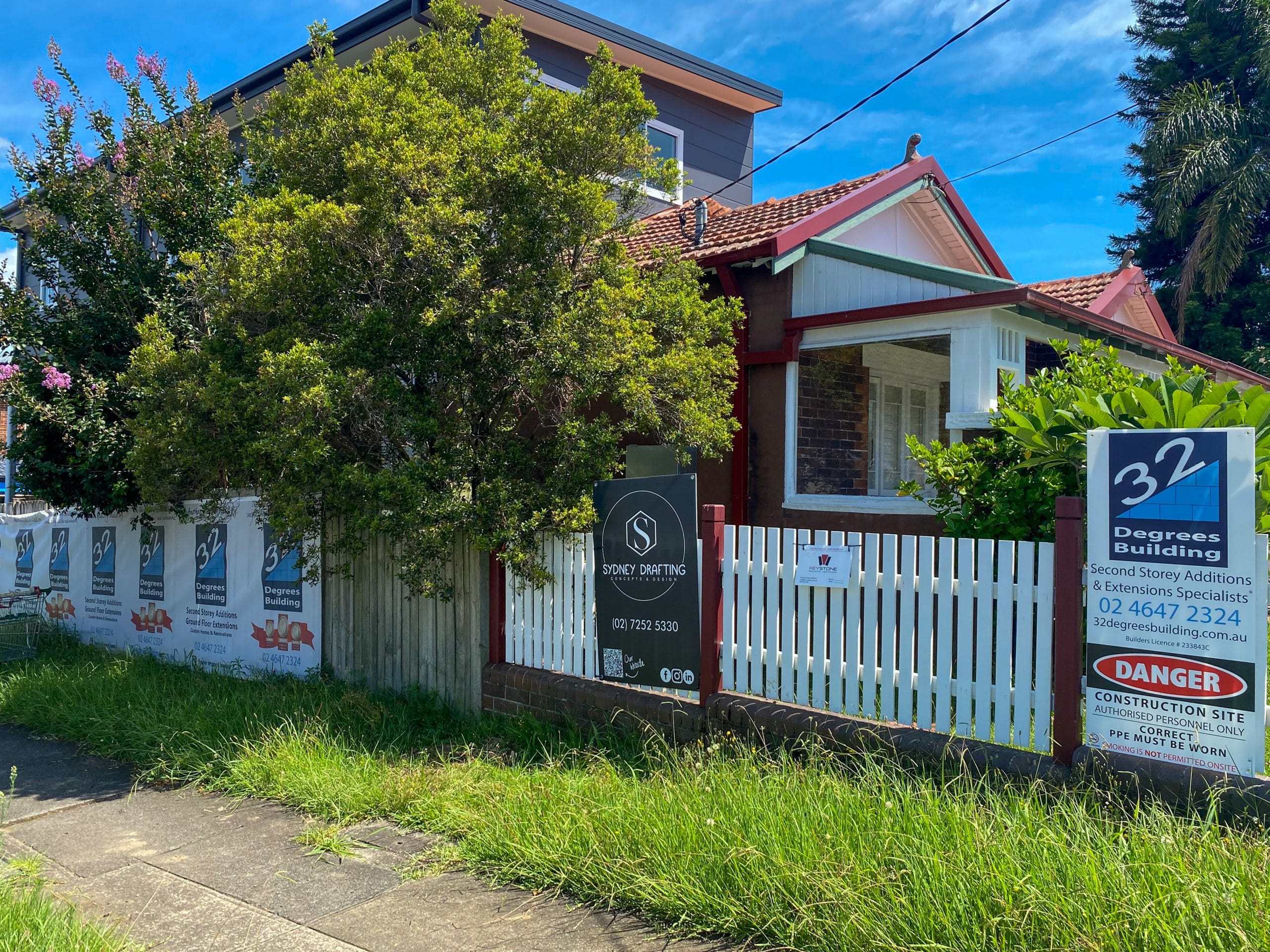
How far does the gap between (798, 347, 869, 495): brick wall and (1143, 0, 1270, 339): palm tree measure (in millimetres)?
17816

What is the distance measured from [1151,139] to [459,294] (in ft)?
78.5

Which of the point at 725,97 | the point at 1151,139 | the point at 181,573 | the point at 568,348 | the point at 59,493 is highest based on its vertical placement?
the point at 1151,139

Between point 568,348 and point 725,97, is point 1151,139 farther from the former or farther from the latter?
point 568,348

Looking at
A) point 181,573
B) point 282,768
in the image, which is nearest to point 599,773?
point 282,768

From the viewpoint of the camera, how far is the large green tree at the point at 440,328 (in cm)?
675

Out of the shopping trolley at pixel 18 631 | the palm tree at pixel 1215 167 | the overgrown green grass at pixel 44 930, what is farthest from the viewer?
the palm tree at pixel 1215 167

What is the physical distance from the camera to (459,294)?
6961mm

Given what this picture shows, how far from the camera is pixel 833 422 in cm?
1013

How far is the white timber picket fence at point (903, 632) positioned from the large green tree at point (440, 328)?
4.73 ft

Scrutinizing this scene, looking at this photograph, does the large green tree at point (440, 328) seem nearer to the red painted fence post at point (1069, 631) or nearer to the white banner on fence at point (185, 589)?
the white banner on fence at point (185, 589)

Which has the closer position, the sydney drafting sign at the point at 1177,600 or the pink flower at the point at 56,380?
the sydney drafting sign at the point at 1177,600

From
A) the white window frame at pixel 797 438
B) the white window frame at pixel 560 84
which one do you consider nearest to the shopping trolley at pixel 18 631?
Result: the white window frame at pixel 797 438

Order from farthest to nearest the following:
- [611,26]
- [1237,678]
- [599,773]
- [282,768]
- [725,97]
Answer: [725,97] → [611,26] → [282,768] → [599,773] → [1237,678]

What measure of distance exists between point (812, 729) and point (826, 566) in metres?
0.87
